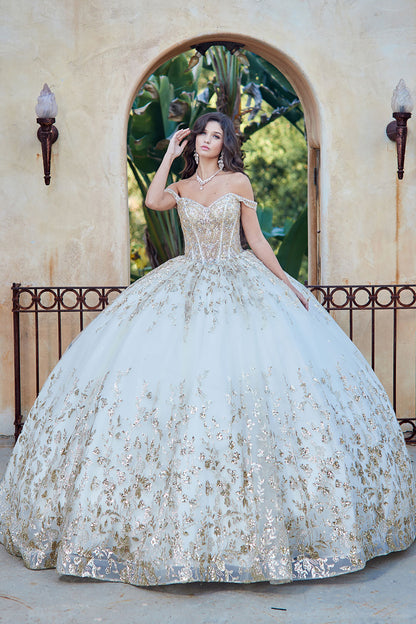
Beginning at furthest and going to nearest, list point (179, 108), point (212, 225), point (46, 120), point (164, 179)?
point (179, 108) → point (46, 120) → point (164, 179) → point (212, 225)

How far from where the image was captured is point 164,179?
3.75m

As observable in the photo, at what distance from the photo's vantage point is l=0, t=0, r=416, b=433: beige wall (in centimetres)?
569

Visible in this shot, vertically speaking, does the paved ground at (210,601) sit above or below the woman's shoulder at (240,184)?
below

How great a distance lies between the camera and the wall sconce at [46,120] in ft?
17.5

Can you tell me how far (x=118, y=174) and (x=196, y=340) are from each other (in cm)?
289

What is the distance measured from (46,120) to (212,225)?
2.32m

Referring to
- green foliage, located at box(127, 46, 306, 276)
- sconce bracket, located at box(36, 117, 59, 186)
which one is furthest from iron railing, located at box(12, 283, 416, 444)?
green foliage, located at box(127, 46, 306, 276)

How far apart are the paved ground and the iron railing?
2687 millimetres

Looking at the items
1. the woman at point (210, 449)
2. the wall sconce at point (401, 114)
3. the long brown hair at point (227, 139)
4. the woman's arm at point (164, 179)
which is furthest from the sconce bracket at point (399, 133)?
the woman at point (210, 449)

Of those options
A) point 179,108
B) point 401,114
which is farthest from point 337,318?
point 179,108

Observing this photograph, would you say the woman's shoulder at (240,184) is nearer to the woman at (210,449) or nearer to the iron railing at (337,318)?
the woman at (210,449)

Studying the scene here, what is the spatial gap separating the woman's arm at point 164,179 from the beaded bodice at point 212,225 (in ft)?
0.30

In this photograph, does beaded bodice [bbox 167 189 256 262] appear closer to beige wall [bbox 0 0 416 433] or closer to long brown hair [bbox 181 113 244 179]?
long brown hair [bbox 181 113 244 179]

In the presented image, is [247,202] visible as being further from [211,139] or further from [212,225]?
[211,139]
